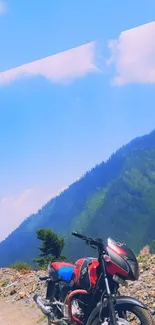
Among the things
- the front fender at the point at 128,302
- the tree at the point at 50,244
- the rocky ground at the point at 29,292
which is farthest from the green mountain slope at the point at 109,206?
the front fender at the point at 128,302

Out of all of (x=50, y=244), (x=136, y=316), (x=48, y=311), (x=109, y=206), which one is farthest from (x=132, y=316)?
(x=109, y=206)

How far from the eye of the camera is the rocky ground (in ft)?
13.2

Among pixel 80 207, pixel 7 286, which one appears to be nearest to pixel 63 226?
pixel 80 207

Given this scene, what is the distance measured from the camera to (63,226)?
315 feet

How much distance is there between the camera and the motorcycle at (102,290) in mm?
2826

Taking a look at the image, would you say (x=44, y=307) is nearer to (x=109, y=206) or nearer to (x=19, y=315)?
(x=19, y=315)

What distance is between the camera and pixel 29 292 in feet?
19.0

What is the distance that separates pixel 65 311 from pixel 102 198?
9714cm

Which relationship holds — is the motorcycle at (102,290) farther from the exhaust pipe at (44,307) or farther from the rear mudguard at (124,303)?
the exhaust pipe at (44,307)

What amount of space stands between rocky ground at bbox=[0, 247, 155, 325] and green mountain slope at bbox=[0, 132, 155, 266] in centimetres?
6294

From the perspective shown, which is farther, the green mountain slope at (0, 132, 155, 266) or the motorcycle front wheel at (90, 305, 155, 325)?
the green mountain slope at (0, 132, 155, 266)

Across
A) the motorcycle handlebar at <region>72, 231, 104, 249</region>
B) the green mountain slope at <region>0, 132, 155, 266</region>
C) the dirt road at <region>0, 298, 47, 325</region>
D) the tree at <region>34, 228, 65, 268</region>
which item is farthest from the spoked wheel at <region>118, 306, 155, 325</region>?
the green mountain slope at <region>0, 132, 155, 266</region>

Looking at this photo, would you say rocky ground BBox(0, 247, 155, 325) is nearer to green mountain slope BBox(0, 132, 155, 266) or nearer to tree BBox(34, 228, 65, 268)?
tree BBox(34, 228, 65, 268)

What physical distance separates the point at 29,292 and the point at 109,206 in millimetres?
85193
